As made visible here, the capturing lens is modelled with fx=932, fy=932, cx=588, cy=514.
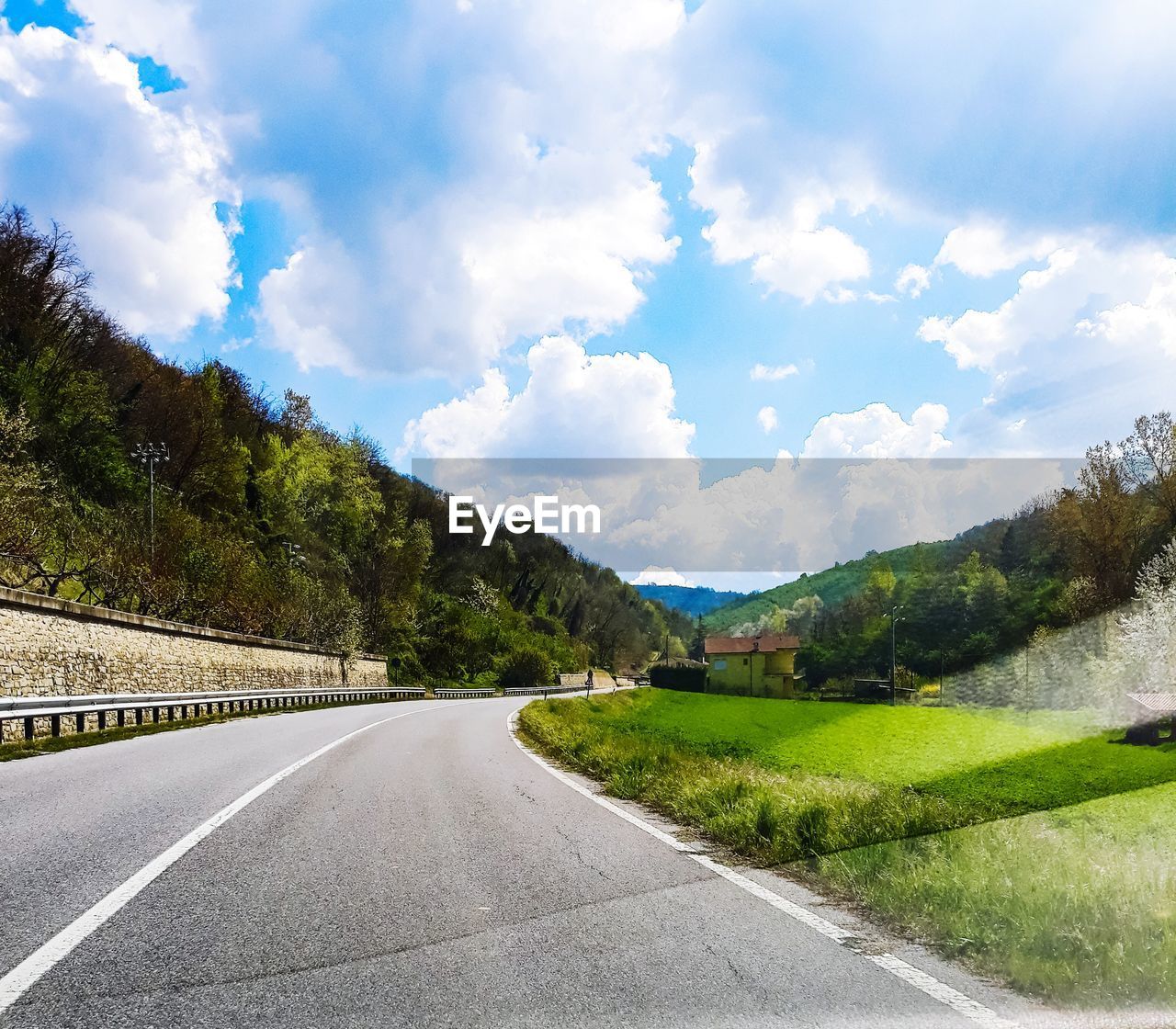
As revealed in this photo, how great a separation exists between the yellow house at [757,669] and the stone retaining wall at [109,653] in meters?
76.0

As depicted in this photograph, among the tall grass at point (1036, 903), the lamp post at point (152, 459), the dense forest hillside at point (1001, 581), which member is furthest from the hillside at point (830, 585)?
the tall grass at point (1036, 903)

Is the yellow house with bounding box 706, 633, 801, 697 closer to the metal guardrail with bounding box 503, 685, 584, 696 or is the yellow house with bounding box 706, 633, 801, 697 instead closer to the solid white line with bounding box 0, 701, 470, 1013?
the metal guardrail with bounding box 503, 685, 584, 696

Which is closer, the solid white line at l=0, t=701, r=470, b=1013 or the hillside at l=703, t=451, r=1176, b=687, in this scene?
the solid white line at l=0, t=701, r=470, b=1013

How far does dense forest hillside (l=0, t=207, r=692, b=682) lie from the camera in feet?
113

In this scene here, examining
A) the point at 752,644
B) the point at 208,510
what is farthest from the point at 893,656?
the point at 208,510

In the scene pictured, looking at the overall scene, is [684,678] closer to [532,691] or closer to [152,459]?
[532,691]

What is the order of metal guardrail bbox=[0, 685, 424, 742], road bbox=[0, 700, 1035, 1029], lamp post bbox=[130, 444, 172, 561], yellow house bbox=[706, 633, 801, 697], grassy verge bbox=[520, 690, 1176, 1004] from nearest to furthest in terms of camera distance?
road bbox=[0, 700, 1035, 1029], grassy verge bbox=[520, 690, 1176, 1004], metal guardrail bbox=[0, 685, 424, 742], lamp post bbox=[130, 444, 172, 561], yellow house bbox=[706, 633, 801, 697]

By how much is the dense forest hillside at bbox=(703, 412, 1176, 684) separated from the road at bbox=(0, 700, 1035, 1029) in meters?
50.4

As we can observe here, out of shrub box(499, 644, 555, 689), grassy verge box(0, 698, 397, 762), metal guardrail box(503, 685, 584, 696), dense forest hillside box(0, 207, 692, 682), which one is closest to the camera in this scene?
grassy verge box(0, 698, 397, 762)

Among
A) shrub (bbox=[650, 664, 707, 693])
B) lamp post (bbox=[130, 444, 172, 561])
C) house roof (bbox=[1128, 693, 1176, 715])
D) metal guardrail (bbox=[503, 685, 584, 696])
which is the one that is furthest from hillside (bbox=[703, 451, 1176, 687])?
lamp post (bbox=[130, 444, 172, 561])

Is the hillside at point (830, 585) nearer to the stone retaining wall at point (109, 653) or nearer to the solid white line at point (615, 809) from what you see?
the stone retaining wall at point (109, 653)

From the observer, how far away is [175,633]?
28.9 m

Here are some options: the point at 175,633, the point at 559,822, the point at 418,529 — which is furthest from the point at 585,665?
the point at 559,822

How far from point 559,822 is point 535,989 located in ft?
15.5
